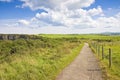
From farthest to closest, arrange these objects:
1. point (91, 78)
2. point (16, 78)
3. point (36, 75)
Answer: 1. point (91, 78)
2. point (36, 75)
3. point (16, 78)

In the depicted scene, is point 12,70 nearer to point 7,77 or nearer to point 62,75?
point 7,77

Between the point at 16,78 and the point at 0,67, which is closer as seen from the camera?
the point at 16,78

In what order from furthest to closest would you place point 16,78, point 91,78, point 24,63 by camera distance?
point 24,63 → point 91,78 → point 16,78

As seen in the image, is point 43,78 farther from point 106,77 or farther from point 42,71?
point 106,77

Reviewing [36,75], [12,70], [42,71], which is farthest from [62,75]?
[12,70]

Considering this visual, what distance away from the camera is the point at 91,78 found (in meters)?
11.3

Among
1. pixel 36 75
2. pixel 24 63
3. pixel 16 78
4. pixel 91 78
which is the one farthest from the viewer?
pixel 24 63

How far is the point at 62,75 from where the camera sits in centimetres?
1196

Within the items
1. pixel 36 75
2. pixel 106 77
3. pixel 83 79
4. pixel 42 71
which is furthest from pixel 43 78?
pixel 106 77

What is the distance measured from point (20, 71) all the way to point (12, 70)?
39cm

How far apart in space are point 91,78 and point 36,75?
278cm

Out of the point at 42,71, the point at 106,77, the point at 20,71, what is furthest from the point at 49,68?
the point at 106,77

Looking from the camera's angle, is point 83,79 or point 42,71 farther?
point 42,71

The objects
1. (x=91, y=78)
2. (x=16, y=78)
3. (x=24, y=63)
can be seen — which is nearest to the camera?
(x=16, y=78)
